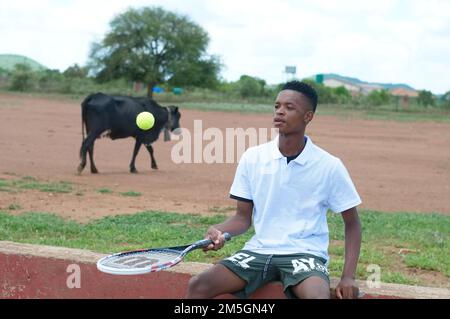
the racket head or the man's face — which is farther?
the man's face

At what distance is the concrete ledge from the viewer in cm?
508

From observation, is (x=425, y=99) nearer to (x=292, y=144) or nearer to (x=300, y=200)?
(x=292, y=144)

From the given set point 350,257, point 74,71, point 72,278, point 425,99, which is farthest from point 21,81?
point 350,257

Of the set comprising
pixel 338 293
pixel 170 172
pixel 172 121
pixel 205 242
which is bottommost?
pixel 170 172

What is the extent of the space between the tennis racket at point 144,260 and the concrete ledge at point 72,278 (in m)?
0.54

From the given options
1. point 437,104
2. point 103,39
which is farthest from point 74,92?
point 437,104

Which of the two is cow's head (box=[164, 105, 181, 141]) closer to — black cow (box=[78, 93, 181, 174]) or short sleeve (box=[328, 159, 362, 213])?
black cow (box=[78, 93, 181, 174])

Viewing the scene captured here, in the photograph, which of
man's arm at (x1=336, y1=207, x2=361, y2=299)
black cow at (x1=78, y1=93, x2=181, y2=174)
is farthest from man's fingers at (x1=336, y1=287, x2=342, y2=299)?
black cow at (x1=78, y1=93, x2=181, y2=174)

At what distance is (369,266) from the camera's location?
6766 millimetres

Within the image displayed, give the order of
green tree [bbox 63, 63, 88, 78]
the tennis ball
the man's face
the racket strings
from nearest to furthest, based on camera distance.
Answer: the racket strings → the man's face → the tennis ball → green tree [bbox 63, 63, 88, 78]

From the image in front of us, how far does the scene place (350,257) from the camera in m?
4.42

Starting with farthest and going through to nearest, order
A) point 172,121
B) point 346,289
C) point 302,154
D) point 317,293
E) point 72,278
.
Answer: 1. point 172,121
2. point 72,278
3. point 302,154
4. point 346,289
5. point 317,293

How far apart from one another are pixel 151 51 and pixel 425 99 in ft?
72.2

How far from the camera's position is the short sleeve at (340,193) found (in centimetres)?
446
